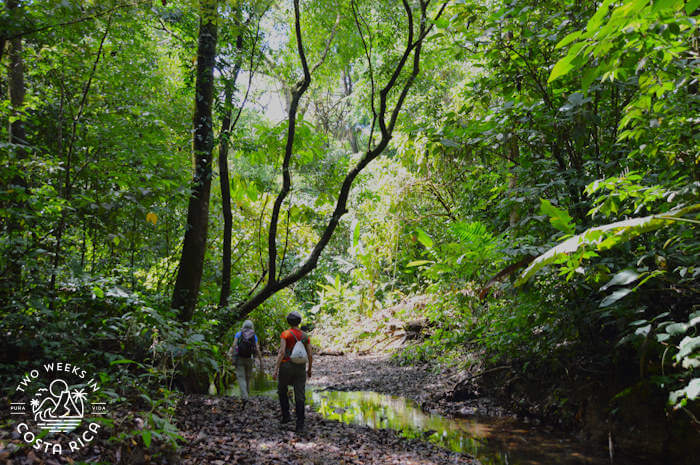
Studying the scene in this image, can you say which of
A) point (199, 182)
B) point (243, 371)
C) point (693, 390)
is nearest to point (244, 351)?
point (243, 371)

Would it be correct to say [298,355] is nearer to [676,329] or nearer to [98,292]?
[98,292]

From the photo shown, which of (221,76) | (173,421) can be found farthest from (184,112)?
(173,421)

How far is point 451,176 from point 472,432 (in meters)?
6.01

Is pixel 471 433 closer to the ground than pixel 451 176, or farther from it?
closer to the ground

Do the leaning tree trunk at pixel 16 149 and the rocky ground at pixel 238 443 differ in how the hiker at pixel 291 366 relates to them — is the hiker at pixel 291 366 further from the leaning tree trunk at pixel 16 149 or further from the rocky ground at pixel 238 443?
the leaning tree trunk at pixel 16 149

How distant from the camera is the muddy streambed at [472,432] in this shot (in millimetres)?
4922

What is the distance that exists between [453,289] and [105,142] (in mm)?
7315

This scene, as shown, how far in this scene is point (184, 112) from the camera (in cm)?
936

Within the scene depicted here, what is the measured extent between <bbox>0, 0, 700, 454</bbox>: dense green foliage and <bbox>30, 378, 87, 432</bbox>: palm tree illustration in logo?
454mm

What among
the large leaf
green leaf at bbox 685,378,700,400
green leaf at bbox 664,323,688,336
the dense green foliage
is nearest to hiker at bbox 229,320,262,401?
the dense green foliage

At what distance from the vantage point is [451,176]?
33.7 feet

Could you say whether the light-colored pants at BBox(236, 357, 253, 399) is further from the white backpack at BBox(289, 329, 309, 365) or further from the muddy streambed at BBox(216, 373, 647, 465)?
the white backpack at BBox(289, 329, 309, 365)

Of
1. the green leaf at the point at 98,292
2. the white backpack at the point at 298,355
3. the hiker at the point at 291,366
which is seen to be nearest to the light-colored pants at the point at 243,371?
the hiker at the point at 291,366

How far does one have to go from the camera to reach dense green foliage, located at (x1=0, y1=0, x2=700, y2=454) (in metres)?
3.83
